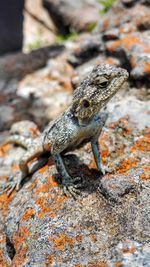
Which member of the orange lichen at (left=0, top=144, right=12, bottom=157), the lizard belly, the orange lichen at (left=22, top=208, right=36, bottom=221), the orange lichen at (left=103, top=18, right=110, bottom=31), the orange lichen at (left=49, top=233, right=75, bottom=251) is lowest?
the orange lichen at (left=49, top=233, right=75, bottom=251)

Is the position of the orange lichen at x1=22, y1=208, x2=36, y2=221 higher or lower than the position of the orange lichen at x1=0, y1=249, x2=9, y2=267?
higher

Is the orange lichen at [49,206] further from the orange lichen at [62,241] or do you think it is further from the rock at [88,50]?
the rock at [88,50]

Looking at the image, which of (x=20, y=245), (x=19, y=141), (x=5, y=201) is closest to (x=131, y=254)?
(x=20, y=245)

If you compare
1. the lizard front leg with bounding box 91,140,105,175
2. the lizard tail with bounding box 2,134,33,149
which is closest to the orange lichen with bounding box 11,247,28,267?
the lizard front leg with bounding box 91,140,105,175

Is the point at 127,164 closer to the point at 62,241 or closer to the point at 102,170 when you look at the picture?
the point at 102,170

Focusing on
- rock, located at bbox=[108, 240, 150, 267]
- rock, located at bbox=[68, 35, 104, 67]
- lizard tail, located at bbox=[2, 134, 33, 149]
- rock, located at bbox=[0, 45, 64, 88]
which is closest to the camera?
rock, located at bbox=[108, 240, 150, 267]

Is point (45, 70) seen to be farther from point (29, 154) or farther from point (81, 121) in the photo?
point (81, 121)

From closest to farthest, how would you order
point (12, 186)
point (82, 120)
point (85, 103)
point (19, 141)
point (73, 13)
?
1. point (85, 103)
2. point (82, 120)
3. point (12, 186)
4. point (19, 141)
5. point (73, 13)

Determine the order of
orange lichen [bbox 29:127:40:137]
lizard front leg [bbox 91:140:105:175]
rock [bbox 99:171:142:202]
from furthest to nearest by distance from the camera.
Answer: orange lichen [bbox 29:127:40:137], lizard front leg [bbox 91:140:105:175], rock [bbox 99:171:142:202]

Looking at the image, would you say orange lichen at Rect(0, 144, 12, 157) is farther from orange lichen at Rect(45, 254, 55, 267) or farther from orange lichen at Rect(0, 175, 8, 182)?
orange lichen at Rect(45, 254, 55, 267)
